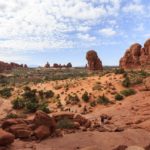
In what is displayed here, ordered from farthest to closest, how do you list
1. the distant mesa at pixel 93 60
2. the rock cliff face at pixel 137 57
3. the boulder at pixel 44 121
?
the distant mesa at pixel 93 60 → the rock cliff face at pixel 137 57 → the boulder at pixel 44 121

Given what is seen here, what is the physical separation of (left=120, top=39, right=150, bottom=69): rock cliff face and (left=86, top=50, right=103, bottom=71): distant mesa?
584 centimetres

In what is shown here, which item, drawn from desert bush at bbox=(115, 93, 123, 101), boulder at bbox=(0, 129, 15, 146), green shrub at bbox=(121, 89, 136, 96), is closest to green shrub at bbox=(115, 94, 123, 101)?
desert bush at bbox=(115, 93, 123, 101)

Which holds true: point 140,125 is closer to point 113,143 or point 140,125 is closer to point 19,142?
point 113,143

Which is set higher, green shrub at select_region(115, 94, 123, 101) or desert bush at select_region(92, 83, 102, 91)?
desert bush at select_region(92, 83, 102, 91)

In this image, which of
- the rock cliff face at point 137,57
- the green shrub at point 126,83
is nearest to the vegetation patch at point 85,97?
the green shrub at point 126,83

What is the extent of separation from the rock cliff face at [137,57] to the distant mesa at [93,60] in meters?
5.84

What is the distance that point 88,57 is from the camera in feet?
255

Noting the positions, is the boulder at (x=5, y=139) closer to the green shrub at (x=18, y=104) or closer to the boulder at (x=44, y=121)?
the boulder at (x=44, y=121)

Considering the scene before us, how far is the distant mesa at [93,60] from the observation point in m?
77.6

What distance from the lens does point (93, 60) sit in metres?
78.1

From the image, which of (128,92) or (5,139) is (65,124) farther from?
(128,92)

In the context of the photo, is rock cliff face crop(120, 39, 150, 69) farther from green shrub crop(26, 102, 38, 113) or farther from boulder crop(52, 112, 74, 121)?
boulder crop(52, 112, 74, 121)

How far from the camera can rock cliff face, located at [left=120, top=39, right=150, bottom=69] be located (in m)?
70.3

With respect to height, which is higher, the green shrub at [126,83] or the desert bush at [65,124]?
the green shrub at [126,83]
